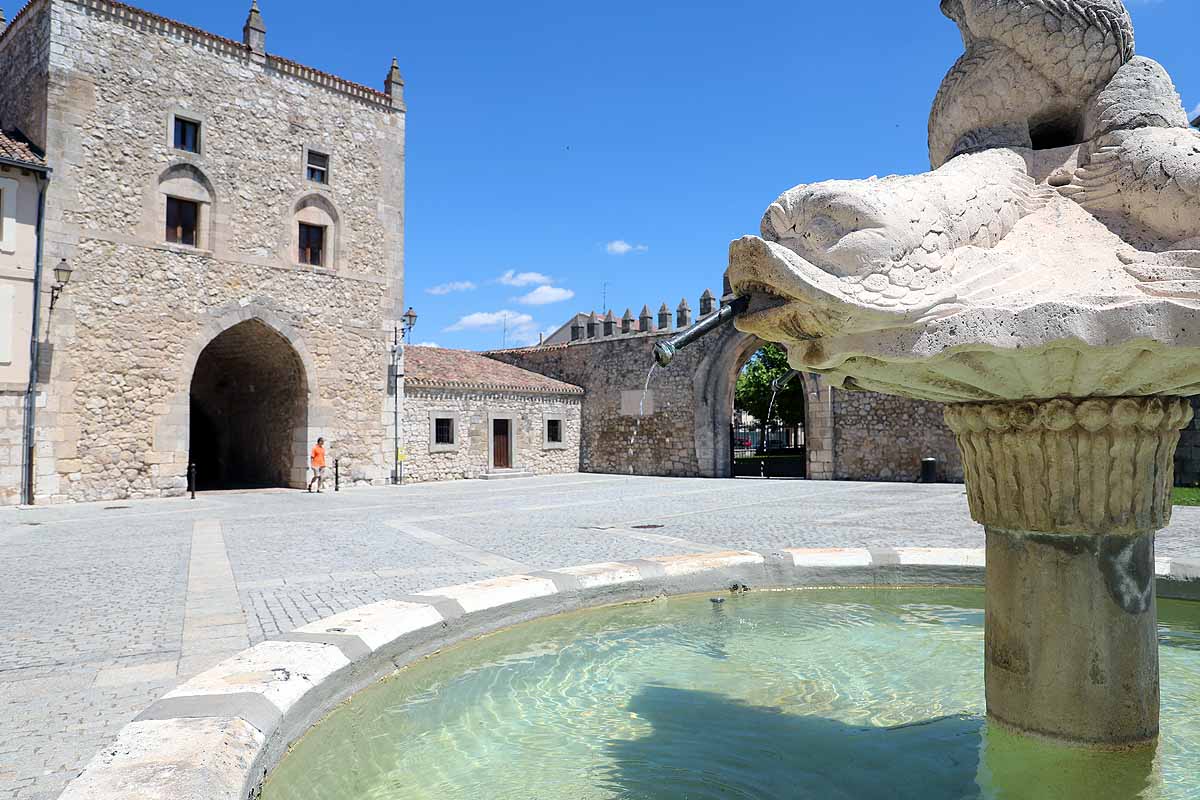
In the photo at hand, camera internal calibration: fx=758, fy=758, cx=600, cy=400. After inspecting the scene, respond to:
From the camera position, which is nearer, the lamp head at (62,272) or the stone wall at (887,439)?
the lamp head at (62,272)

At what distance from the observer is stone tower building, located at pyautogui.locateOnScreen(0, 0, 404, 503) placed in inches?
637

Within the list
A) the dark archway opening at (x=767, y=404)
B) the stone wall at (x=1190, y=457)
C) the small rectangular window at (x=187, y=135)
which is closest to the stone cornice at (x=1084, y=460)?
the stone wall at (x=1190, y=457)

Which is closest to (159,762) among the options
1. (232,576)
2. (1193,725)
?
(1193,725)

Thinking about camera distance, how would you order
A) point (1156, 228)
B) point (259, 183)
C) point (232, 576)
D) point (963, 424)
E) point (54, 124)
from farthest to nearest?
1. point (259, 183)
2. point (54, 124)
3. point (232, 576)
4. point (963, 424)
5. point (1156, 228)

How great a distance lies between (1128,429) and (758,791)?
181 cm

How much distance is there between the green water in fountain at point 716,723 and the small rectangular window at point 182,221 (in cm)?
1733

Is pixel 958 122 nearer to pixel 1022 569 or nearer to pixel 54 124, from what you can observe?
pixel 1022 569

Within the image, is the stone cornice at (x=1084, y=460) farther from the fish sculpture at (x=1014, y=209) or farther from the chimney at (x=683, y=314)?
the chimney at (x=683, y=314)

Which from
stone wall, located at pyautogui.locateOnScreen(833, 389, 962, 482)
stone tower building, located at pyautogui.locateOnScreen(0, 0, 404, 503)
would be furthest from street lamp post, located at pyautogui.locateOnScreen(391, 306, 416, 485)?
stone wall, located at pyautogui.locateOnScreen(833, 389, 962, 482)

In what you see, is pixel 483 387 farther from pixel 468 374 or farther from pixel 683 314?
pixel 683 314

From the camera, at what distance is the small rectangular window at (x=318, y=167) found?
66.9 ft

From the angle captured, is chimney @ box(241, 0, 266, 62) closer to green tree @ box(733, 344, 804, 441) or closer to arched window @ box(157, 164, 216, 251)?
arched window @ box(157, 164, 216, 251)

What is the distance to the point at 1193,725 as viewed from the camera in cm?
309

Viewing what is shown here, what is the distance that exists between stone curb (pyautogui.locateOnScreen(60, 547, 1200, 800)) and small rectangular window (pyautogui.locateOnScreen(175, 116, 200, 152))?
17.7 metres
